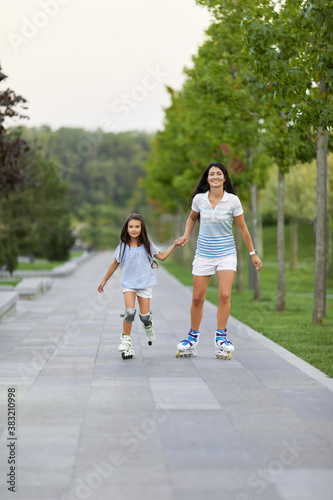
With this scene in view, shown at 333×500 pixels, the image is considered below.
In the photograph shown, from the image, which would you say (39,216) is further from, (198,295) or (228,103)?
(198,295)

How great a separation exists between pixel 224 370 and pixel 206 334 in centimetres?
310

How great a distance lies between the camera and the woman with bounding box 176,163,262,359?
8164mm

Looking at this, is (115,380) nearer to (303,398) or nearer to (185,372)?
(185,372)

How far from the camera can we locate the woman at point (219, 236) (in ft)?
26.8

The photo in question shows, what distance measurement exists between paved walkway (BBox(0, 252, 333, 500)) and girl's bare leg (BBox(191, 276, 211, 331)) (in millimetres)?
446

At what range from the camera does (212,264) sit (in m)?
8.25

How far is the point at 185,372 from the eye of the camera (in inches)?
297

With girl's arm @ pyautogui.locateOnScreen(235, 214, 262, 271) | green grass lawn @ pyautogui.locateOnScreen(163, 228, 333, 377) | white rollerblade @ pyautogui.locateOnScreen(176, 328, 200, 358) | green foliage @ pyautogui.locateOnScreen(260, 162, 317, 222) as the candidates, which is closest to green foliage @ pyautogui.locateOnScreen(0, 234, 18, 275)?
green grass lawn @ pyautogui.locateOnScreen(163, 228, 333, 377)

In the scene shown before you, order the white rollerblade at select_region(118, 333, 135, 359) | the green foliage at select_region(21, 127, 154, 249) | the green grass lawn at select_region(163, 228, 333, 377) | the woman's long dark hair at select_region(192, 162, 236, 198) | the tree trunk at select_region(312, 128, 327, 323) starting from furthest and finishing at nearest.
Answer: the green foliage at select_region(21, 127, 154, 249), the tree trunk at select_region(312, 128, 327, 323), the green grass lawn at select_region(163, 228, 333, 377), the white rollerblade at select_region(118, 333, 135, 359), the woman's long dark hair at select_region(192, 162, 236, 198)

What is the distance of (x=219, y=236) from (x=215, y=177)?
628mm

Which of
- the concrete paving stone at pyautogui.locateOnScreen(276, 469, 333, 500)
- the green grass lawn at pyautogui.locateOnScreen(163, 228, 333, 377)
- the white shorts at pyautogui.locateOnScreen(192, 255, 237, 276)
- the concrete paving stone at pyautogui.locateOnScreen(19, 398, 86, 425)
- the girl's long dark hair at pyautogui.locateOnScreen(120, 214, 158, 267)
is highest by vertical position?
the girl's long dark hair at pyautogui.locateOnScreen(120, 214, 158, 267)

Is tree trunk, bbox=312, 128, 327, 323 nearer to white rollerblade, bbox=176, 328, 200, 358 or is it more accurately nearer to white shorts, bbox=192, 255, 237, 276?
white rollerblade, bbox=176, 328, 200, 358

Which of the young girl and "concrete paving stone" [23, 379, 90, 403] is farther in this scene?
the young girl

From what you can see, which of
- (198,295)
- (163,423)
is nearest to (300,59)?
(198,295)
